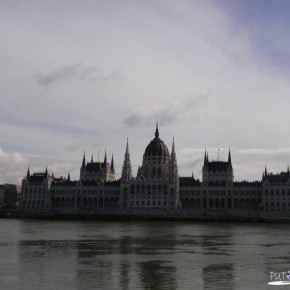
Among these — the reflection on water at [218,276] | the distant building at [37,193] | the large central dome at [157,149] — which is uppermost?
the large central dome at [157,149]

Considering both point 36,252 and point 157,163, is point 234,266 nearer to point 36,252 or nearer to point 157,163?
point 36,252

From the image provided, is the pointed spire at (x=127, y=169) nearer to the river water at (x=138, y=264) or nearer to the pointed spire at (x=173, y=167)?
the pointed spire at (x=173, y=167)

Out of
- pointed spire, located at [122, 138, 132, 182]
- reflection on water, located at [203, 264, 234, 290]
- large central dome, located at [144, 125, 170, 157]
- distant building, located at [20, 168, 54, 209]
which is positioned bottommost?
reflection on water, located at [203, 264, 234, 290]

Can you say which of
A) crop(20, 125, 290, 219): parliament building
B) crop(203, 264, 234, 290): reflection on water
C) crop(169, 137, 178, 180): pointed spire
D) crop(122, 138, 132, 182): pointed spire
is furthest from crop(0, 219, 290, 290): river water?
crop(122, 138, 132, 182): pointed spire

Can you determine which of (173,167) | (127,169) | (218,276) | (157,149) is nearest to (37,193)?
(127,169)

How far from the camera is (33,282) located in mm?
30984

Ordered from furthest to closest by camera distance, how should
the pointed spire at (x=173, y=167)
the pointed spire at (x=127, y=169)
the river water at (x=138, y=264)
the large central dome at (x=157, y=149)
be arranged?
1. the large central dome at (x=157, y=149)
2. the pointed spire at (x=127, y=169)
3. the pointed spire at (x=173, y=167)
4. the river water at (x=138, y=264)

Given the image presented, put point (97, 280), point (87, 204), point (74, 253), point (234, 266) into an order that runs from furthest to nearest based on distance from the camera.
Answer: point (87, 204) → point (74, 253) → point (234, 266) → point (97, 280)

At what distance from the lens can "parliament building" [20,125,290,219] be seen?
15112 centimetres

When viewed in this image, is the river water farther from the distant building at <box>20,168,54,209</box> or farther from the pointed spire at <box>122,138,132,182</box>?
the distant building at <box>20,168,54,209</box>

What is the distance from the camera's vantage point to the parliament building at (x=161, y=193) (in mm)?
151125

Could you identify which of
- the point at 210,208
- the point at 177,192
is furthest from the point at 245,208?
the point at 177,192

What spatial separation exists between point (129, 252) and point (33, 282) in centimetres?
1698

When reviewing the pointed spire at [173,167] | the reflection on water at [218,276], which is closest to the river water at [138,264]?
the reflection on water at [218,276]
